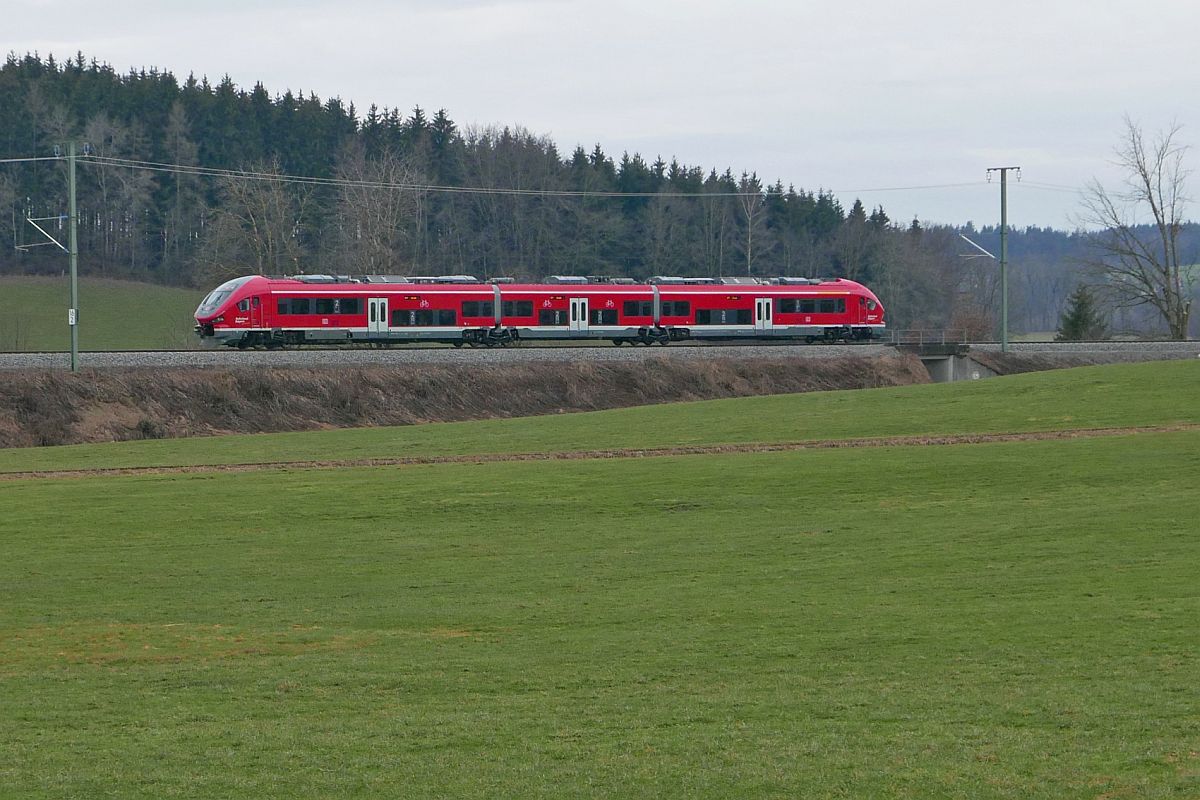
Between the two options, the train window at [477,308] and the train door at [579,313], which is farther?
the train door at [579,313]

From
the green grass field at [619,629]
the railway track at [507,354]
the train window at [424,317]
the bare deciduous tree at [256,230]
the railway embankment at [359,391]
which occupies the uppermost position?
the bare deciduous tree at [256,230]

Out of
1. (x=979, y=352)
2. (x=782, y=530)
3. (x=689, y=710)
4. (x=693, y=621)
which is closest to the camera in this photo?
(x=689, y=710)

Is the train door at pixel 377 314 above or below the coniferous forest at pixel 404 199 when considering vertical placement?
below

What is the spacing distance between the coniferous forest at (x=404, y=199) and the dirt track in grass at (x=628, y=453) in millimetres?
85712

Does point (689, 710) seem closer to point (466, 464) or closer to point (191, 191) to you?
point (466, 464)

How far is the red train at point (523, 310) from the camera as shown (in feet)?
198

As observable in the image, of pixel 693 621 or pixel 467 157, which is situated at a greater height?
pixel 467 157

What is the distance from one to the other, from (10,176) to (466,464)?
11298cm

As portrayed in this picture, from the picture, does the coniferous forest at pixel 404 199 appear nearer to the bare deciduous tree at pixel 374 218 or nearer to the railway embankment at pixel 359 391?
the bare deciduous tree at pixel 374 218

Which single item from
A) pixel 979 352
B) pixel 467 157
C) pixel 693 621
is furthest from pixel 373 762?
pixel 467 157

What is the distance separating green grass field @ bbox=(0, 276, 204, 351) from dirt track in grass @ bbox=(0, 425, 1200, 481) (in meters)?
64.9

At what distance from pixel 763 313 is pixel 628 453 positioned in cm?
3548

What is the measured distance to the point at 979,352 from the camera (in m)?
70.0

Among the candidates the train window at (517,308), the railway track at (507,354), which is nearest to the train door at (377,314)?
the railway track at (507,354)
